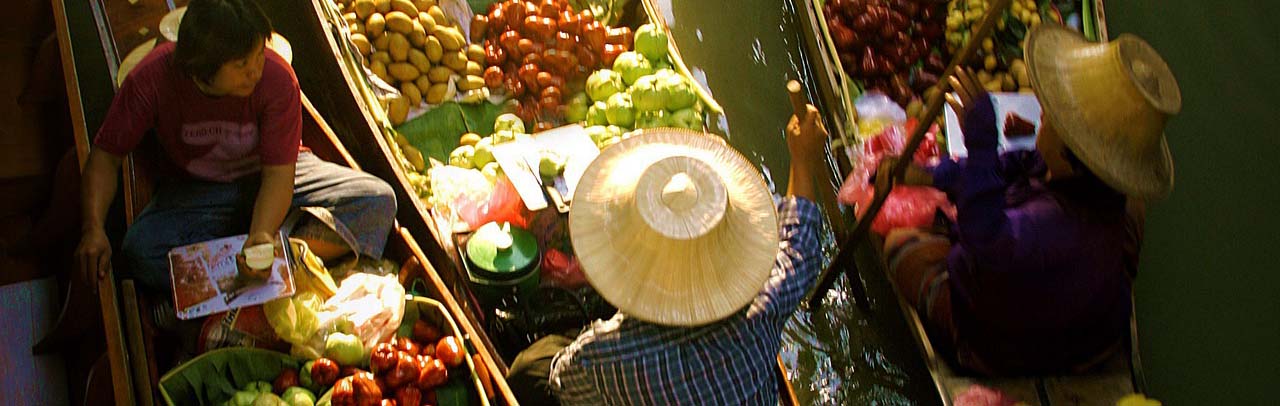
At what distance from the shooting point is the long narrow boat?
2543 millimetres

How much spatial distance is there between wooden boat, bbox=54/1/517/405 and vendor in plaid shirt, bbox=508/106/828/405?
1.20 feet

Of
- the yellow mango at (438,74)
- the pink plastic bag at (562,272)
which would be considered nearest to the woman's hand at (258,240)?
the pink plastic bag at (562,272)

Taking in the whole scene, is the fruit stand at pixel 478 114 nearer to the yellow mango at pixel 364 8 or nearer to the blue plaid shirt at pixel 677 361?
the yellow mango at pixel 364 8

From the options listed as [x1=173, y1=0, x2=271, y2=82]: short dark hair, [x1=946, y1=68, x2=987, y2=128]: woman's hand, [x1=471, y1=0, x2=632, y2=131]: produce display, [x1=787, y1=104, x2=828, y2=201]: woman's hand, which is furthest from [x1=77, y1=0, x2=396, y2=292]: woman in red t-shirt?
[x1=946, y1=68, x2=987, y2=128]: woman's hand

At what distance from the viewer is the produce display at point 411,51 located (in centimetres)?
305

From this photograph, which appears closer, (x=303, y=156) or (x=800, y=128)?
(x=800, y=128)

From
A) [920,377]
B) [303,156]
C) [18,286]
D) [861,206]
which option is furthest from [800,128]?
[18,286]

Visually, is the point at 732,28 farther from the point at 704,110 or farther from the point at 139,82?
the point at 139,82

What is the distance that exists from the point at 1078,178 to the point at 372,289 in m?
1.77

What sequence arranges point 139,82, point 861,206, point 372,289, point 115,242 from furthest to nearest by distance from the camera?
1. point 861,206
2. point 115,242
3. point 372,289
4. point 139,82

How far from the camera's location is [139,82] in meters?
2.14

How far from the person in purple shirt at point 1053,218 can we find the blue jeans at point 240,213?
1555 millimetres

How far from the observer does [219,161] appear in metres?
2.35

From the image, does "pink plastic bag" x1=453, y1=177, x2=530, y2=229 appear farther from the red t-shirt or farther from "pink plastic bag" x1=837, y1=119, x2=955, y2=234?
"pink plastic bag" x1=837, y1=119, x2=955, y2=234
